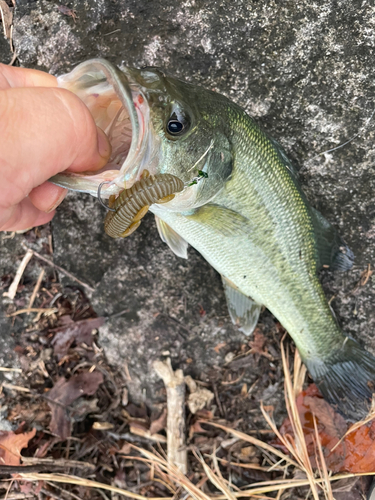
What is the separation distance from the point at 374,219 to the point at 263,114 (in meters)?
1.27

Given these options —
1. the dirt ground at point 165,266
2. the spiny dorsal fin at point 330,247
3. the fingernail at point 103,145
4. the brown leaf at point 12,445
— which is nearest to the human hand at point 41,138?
the fingernail at point 103,145

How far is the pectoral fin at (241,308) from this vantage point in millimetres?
2941

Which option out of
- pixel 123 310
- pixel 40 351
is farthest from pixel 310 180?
pixel 40 351

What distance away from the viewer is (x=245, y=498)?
3.16 m

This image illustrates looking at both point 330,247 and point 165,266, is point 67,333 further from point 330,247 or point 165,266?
point 330,247

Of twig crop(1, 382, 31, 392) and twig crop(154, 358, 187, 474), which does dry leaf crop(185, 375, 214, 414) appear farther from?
twig crop(1, 382, 31, 392)

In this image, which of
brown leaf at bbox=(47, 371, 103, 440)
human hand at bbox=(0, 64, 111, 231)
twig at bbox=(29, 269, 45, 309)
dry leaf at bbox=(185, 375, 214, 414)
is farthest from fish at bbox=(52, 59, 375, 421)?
brown leaf at bbox=(47, 371, 103, 440)

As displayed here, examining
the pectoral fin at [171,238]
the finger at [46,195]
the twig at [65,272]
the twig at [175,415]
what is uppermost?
the finger at [46,195]

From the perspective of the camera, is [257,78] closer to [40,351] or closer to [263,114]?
[263,114]

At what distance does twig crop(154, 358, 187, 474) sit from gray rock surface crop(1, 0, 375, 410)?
20 cm

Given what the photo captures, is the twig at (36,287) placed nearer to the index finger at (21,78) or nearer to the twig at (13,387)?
the twig at (13,387)

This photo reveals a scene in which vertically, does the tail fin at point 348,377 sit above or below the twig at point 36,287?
above

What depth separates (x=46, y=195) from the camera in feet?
7.13

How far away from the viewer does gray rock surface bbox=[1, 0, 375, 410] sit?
9.27 ft
